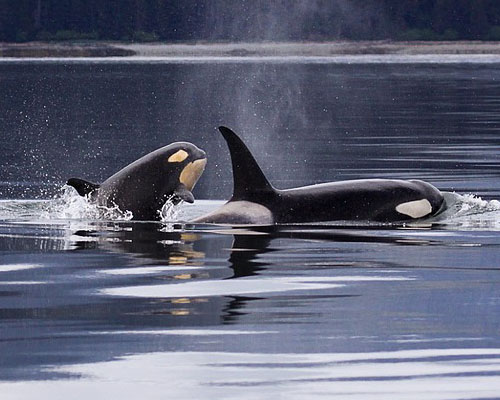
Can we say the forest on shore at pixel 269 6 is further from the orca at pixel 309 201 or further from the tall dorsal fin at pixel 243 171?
the tall dorsal fin at pixel 243 171

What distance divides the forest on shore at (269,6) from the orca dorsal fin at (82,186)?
110 metres

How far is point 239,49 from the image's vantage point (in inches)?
5167

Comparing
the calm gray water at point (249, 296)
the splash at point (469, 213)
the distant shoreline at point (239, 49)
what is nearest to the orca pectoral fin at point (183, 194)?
the calm gray water at point (249, 296)

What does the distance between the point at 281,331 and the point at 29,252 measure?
3.64 meters

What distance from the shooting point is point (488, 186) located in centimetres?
1742

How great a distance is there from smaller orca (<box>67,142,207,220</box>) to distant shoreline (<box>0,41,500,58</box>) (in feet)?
351

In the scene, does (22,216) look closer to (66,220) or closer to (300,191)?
(66,220)

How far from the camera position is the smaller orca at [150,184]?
1382cm

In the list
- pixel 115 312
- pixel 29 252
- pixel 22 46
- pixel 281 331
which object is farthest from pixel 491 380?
pixel 22 46

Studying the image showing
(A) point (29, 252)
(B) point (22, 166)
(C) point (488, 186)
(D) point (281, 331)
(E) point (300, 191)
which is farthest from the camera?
(B) point (22, 166)

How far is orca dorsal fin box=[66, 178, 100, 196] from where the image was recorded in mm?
13803

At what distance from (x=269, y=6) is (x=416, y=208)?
133959mm

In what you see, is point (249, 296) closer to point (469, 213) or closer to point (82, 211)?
point (82, 211)

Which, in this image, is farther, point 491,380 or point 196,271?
point 196,271
